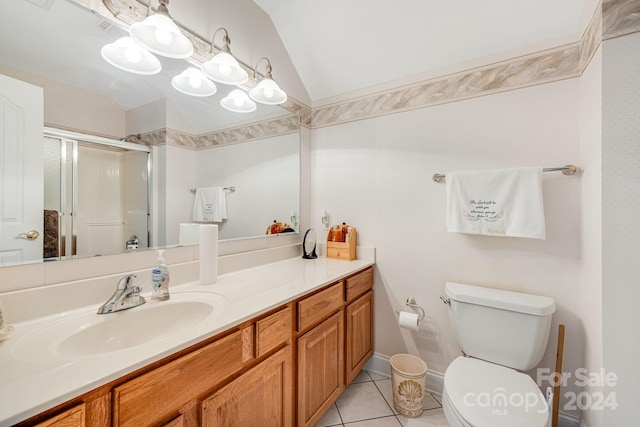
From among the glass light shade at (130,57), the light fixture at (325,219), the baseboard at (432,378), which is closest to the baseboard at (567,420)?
the baseboard at (432,378)

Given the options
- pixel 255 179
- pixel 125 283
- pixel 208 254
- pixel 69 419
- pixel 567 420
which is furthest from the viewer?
pixel 255 179

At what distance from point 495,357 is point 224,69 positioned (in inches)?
83.7

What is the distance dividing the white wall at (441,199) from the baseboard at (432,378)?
0.05 m

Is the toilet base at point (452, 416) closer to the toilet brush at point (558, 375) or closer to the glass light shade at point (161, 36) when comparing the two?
the toilet brush at point (558, 375)

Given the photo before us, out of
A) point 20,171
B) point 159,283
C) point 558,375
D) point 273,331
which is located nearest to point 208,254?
point 159,283

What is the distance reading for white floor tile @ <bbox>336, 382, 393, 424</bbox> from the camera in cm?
156

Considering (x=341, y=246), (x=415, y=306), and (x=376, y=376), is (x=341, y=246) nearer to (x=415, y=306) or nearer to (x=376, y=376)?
(x=415, y=306)

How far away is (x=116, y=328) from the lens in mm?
938

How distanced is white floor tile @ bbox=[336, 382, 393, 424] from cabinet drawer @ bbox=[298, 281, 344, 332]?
2.12ft

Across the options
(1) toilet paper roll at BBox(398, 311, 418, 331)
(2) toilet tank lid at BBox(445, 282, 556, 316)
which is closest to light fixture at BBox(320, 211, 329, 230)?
(1) toilet paper roll at BBox(398, 311, 418, 331)

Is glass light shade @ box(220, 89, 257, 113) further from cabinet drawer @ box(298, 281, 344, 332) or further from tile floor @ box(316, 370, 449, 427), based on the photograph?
Answer: tile floor @ box(316, 370, 449, 427)

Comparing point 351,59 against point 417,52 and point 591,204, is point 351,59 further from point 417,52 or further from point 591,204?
point 591,204

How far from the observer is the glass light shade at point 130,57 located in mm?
1111

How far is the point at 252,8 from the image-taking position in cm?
174
